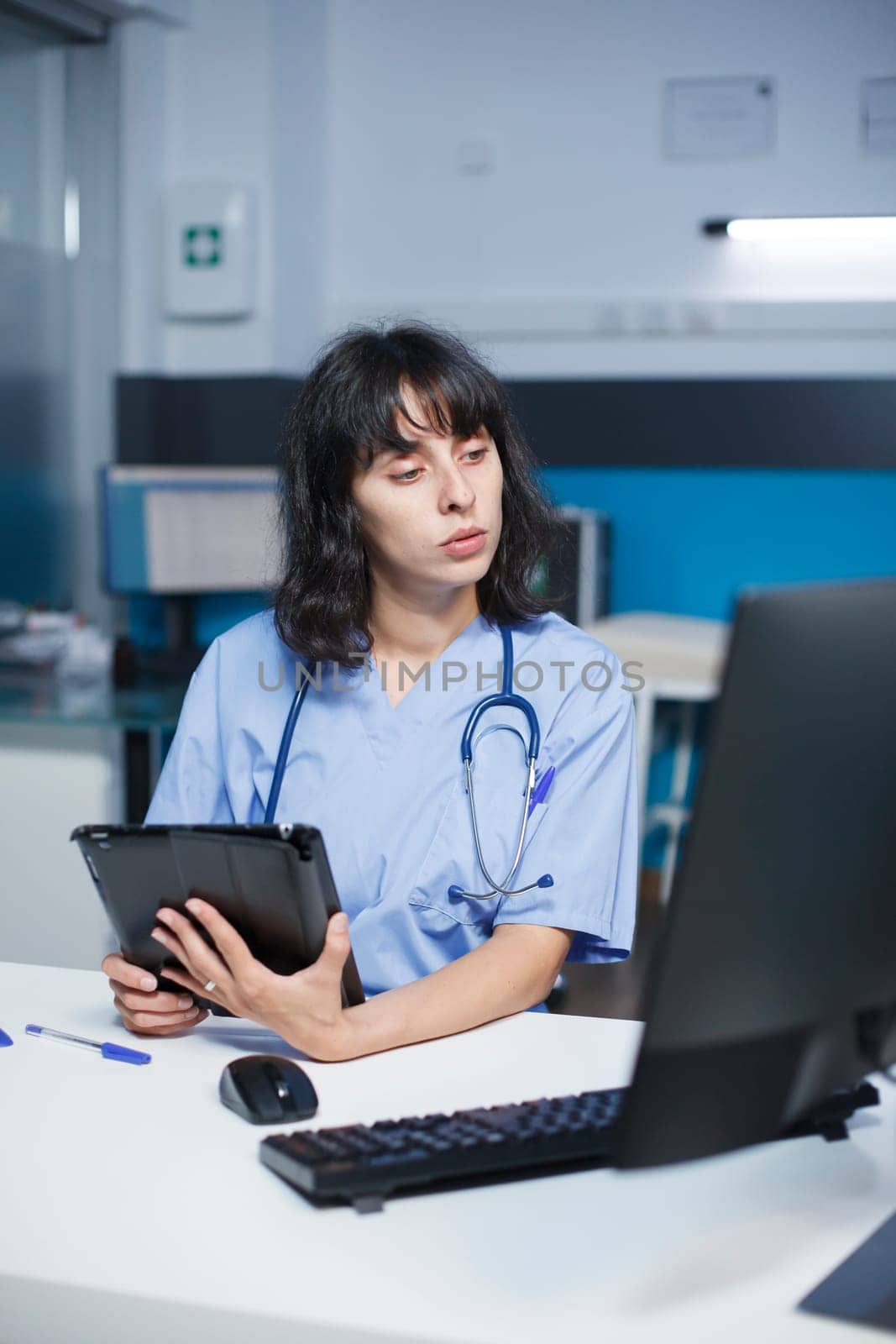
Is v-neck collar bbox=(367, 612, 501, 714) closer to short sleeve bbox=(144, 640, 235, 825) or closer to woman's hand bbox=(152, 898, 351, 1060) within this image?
short sleeve bbox=(144, 640, 235, 825)

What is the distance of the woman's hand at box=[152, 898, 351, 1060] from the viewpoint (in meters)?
1.02

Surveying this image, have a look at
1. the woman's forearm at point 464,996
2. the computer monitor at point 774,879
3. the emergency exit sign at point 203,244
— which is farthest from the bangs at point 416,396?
the emergency exit sign at point 203,244

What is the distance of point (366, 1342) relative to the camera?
0.70m

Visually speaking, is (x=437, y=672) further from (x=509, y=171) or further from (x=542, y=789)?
(x=509, y=171)

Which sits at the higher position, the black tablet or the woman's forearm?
the black tablet

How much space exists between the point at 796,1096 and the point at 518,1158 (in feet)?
0.71

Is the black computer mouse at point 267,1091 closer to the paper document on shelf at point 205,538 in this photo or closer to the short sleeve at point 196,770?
the short sleeve at point 196,770

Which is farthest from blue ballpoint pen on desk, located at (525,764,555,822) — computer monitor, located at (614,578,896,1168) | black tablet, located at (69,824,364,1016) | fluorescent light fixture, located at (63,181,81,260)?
fluorescent light fixture, located at (63,181,81,260)

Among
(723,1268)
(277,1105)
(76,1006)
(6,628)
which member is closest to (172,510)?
(6,628)

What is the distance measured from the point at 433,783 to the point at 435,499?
0.27 m

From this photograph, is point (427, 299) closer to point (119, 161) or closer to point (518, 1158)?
point (119, 161)

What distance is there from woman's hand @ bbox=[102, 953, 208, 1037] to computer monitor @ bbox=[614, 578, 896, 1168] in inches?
21.9

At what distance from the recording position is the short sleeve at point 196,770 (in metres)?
1.43

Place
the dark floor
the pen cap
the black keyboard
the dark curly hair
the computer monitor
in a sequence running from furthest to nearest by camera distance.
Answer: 1. the dark floor
2. the dark curly hair
3. the pen cap
4. the black keyboard
5. the computer monitor
